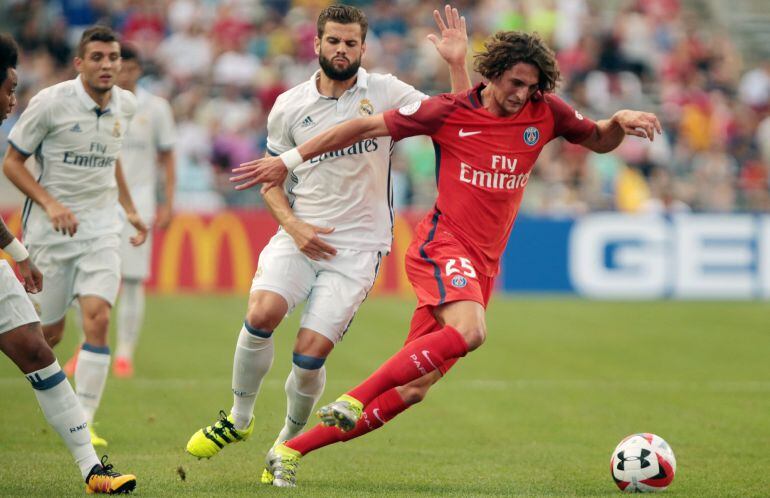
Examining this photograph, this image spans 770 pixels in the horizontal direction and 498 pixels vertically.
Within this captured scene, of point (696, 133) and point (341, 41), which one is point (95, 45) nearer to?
point (341, 41)

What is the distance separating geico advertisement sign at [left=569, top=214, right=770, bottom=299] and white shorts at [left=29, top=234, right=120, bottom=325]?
40.0 ft

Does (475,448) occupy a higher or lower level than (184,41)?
lower

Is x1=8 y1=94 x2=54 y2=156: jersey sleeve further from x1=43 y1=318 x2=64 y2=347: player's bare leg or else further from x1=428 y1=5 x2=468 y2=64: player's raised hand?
x1=428 y1=5 x2=468 y2=64: player's raised hand

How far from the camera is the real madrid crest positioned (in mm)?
8375

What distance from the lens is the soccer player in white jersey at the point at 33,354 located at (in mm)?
7047

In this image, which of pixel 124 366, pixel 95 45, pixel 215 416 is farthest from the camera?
pixel 124 366

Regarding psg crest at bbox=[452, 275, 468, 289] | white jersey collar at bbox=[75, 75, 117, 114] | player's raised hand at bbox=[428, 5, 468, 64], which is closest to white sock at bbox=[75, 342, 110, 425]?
white jersey collar at bbox=[75, 75, 117, 114]

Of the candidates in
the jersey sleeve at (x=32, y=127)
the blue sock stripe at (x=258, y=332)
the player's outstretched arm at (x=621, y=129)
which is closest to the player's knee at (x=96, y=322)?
the jersey sleeve at (x=32, y=127)

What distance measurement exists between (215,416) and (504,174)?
12.8 ft

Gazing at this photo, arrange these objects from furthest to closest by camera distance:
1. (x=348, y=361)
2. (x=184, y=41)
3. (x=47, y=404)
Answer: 1. (x=184, y=41)
2. (x=348, y=361)
3. (x=47, y=404)

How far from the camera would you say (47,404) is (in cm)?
723

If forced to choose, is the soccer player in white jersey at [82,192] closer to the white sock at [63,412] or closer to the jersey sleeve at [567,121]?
the white sock at [63,412]

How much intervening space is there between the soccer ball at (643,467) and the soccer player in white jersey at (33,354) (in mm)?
2882

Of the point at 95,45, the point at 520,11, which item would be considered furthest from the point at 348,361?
the point at 520,11
